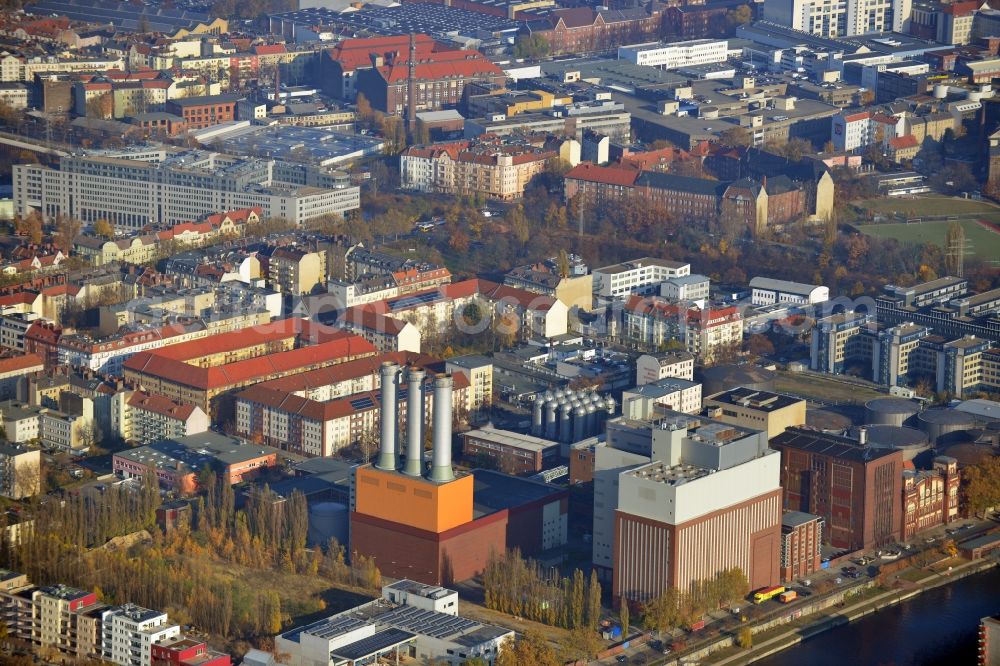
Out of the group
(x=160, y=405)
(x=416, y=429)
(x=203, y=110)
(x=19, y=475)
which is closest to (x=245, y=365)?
(x=160, y=405)

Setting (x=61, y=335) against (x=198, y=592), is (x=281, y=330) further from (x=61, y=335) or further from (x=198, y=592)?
(x=198, y=592)

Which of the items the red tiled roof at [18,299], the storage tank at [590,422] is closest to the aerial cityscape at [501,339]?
the storage tank at [590,422]

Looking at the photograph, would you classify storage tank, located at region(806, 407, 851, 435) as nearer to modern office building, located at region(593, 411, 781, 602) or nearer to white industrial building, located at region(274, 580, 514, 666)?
modern office building, located at region(593, 411, 781, 602)

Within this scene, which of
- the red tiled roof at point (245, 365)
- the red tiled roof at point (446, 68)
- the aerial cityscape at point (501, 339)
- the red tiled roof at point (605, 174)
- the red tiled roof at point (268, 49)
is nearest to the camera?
the aerial cityscape at point (501, 339)

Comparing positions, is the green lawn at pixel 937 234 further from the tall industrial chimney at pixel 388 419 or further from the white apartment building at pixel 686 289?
the tall industrial chimney at pixel 388 419

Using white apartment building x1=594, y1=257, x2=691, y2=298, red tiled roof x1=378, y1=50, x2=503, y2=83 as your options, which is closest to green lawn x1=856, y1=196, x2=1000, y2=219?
white apartment building x1=594, y1=257, x2=691, y2=298

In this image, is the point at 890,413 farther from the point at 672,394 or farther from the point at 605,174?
the point at 605,174

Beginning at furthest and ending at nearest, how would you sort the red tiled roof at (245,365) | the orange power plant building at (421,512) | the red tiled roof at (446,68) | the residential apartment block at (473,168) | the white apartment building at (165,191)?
the red tiled roof at (446,68) < the residential apartment block at (473,168) < the white apartment building at (165,191) < the red tiled roof at (245,365) < the orange power plant building at (421,512)
